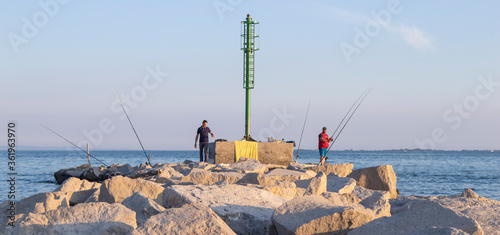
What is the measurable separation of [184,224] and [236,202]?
959mm

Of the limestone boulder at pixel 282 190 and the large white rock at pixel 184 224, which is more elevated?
the limestone boulder at pixel 282 190

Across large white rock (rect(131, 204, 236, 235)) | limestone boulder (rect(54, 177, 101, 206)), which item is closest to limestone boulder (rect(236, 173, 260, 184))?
limestone boulder (rect(54, 177, 101, 206))

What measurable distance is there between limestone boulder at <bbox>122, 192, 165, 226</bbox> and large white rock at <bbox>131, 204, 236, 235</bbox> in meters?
0.48

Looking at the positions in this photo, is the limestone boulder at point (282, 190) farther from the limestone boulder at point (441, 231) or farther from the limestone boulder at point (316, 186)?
the limestone boulder at point (441, 231)

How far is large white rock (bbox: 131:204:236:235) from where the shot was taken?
3.00 meters

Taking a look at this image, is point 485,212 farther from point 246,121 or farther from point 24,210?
point 246,121

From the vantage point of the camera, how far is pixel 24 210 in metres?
4.58

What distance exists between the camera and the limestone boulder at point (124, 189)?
4406 mm

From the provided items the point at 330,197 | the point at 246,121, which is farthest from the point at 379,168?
the point at 246,121

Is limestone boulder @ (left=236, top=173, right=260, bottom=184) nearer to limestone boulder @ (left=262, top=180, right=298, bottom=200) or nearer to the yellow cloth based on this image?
limestone boulder @ (left=262, top=180, right=298, bottom=200)

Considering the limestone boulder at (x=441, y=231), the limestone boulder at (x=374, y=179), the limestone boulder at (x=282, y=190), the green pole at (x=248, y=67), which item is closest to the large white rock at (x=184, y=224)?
the limestone boulder at (x=441, y=231)

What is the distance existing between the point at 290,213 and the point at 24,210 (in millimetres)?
2423

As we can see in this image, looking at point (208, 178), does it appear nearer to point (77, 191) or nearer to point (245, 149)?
point (77, 191)

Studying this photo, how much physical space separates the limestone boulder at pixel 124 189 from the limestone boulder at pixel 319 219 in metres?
1.30
